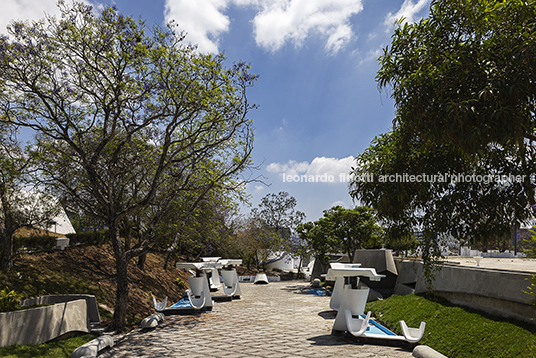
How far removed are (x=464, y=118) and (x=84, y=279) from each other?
10793 mm

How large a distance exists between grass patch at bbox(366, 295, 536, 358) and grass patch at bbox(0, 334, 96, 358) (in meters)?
6.50

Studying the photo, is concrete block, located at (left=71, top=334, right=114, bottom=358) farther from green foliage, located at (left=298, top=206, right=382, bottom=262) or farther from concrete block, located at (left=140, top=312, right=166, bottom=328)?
green foliage, located at (left=298, top=206, right=382, bottom=262)

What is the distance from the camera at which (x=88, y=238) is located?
13023 millimetres

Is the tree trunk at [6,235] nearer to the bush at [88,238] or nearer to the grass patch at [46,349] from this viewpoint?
the bush at [88,238]

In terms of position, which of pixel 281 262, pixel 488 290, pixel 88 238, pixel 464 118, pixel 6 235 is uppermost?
pixel 464 118

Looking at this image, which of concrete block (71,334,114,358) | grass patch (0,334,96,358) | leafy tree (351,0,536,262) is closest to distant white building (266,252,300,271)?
concrete block (71,334,114,358)

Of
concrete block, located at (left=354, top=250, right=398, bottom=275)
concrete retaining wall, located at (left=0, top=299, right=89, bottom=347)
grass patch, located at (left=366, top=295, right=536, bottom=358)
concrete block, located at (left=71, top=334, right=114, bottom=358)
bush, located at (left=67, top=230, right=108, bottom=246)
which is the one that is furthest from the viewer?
concrete block, located at (left=354, top=250, right=398, bottom=275)

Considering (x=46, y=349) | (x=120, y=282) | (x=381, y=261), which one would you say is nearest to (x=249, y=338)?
(x=120, y=282)

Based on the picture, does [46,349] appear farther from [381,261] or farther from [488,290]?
[381,261]

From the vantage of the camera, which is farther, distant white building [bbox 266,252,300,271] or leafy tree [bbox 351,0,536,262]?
distant white building [bbox 266,252,300,271]

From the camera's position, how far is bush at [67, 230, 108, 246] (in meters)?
12.6

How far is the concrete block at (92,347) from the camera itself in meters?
5.40

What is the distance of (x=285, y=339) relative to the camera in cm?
713

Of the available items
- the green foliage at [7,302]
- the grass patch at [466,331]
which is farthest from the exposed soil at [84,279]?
the grass patch at [466,331]
